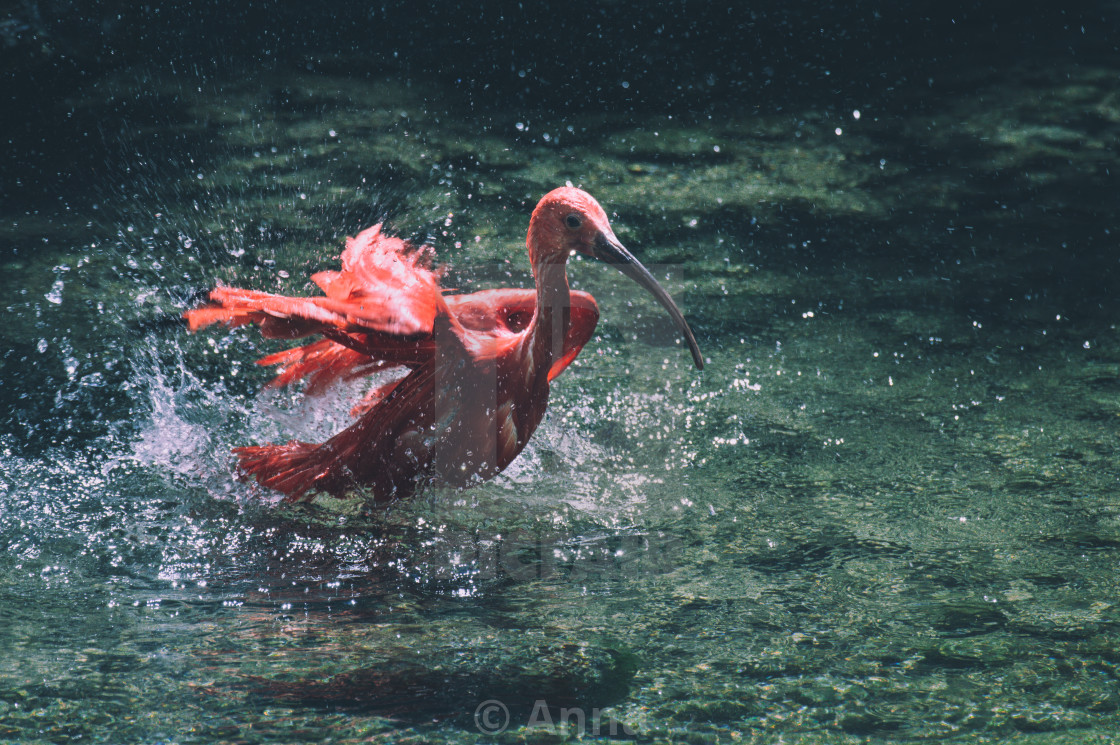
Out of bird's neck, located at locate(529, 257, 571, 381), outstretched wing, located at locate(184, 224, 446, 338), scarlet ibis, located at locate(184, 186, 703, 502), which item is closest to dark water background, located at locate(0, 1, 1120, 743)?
scarlet ibis, located at locate(184, 186, 703, 502)

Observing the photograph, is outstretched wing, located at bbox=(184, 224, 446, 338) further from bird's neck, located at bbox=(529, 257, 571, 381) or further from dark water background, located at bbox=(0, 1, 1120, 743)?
dark water background, located at bbox=(0, 1, 1120, 743)

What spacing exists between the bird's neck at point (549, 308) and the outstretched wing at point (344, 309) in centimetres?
29

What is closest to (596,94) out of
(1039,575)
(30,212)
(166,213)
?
(166,213)

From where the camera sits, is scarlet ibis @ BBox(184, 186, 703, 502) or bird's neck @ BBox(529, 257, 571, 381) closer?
scarlet ibis @ BBox(184, 186, 703, 502)

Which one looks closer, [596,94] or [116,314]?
[116,314]

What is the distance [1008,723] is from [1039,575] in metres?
0.66

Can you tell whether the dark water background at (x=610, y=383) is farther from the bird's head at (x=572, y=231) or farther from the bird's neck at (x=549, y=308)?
the bird's head at (x=572, y=231)

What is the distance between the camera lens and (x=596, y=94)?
6887 mm

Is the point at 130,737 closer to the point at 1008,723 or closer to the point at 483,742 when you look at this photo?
the point at 483,742

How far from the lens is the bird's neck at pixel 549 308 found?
320cm

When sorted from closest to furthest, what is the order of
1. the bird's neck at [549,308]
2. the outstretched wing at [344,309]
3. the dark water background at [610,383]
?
the dark water background at [610,383] → the outstretched wing at [344,309] → the bird's neck at [549,308]

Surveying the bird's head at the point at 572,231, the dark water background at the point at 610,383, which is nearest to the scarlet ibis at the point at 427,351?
the bird's head at the point at 572,231

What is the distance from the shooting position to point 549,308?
3.21 metres

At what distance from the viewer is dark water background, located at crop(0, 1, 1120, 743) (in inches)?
101
